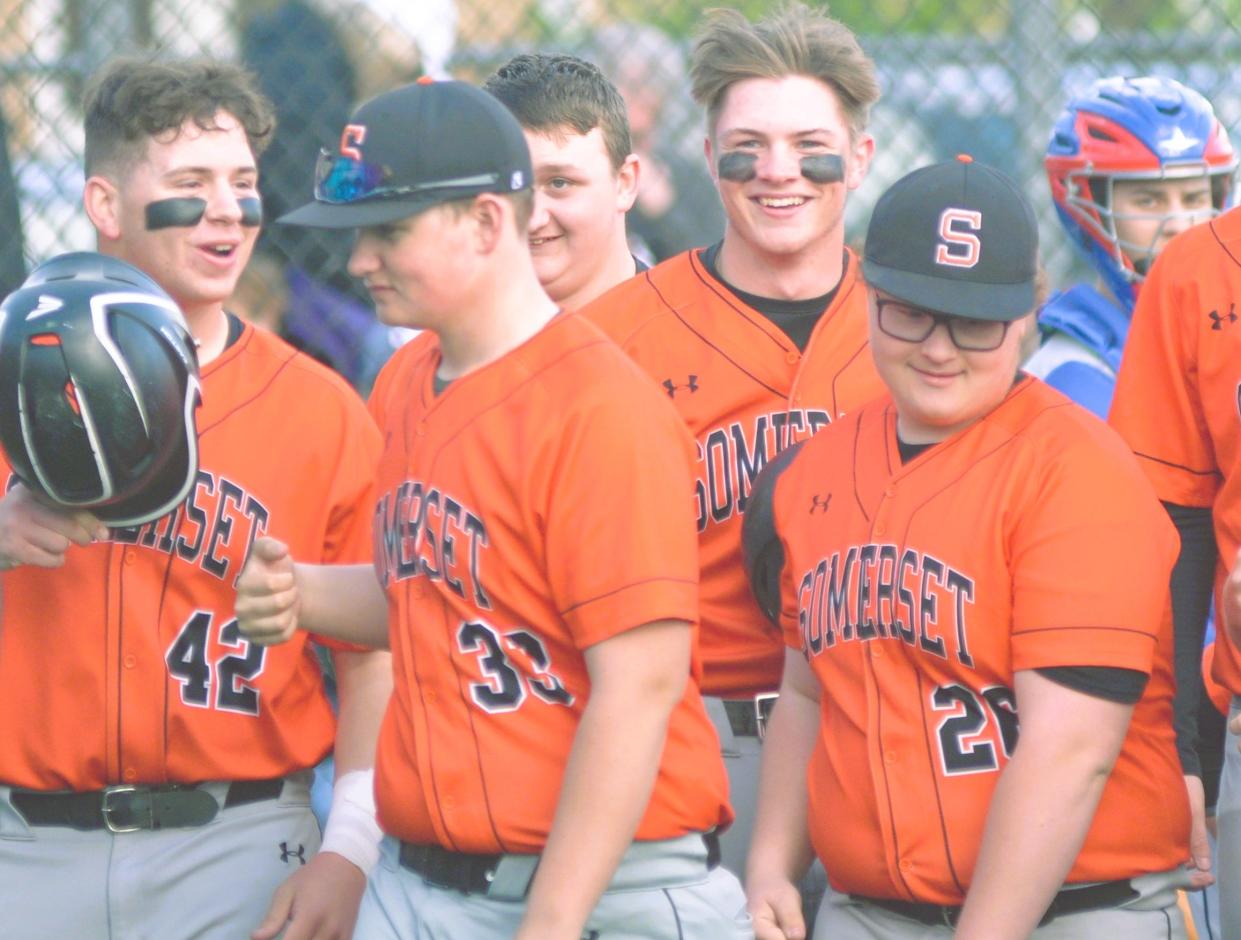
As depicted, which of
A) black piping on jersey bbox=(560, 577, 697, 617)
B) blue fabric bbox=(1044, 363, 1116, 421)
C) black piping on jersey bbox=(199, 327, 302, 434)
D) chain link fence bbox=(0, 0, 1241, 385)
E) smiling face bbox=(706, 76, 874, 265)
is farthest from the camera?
chain link fence bbox=(0, 0, 1241, 385)

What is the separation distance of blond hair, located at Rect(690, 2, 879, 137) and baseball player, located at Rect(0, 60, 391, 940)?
1.07 m

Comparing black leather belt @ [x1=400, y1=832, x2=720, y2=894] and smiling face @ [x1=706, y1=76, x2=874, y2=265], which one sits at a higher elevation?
smiling face @ [x1=706, y1=76, x2=874, y2=265]

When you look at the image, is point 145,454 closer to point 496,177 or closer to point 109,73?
point 496,177

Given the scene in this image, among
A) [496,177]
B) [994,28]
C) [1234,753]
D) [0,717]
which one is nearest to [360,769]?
[0,717]

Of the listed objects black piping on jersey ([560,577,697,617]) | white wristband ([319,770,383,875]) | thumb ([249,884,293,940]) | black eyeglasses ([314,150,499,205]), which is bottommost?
thumb ([249,884,293,940])

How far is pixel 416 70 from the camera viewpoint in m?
6.50

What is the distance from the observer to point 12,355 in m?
3.18

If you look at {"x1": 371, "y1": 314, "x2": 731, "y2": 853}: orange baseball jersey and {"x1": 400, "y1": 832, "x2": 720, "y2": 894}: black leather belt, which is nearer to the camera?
{"x1": 371, "y1": 314, "x2": 731, "y2": 853}: orange baseball jersey

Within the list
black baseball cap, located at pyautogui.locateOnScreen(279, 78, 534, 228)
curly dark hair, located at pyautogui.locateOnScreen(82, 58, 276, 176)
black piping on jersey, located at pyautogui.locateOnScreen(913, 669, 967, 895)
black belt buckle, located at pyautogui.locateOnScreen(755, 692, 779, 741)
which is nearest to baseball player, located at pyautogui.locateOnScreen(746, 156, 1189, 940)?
black piping on jersey, located at pyautogui.locateOnScreen(913, 669, 967, 895)

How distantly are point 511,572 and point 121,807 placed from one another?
3.71 ft

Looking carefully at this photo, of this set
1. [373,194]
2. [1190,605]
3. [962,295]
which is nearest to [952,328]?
[962,295]

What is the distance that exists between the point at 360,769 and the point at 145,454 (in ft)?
2.79

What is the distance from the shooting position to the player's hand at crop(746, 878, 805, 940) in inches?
124

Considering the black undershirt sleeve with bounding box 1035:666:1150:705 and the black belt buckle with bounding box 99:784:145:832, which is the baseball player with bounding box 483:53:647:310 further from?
the black undershirt sleeve with bounding box 1035:666:1150:705
